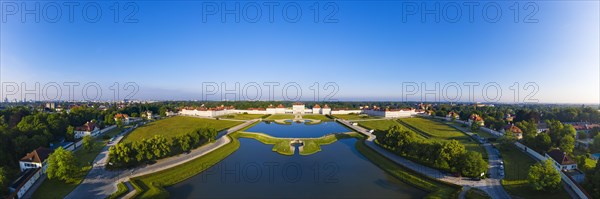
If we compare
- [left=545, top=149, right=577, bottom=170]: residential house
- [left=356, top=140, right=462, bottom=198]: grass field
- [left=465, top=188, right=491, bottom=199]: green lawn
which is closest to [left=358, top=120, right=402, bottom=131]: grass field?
[left=356, top=140, right=462, bottom=198]: grass field

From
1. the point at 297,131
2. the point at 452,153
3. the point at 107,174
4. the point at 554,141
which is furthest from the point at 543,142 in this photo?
the point at 107,174

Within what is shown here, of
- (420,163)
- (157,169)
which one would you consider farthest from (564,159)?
(157,169)

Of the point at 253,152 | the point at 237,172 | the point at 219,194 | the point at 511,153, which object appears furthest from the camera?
the point at 253,152

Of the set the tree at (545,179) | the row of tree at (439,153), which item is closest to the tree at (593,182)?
the tree at (545,179)

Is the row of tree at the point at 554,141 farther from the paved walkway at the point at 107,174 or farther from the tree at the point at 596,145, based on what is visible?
the paved walkway at the point at 107,174

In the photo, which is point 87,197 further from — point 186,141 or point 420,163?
point 420,163

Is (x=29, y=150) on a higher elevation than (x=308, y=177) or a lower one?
higher

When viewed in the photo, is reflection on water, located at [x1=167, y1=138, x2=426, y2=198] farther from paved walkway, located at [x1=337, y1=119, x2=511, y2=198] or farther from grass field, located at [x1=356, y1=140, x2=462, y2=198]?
paved walkway, located at [x1=337, y1=119, x2=511, y2=198]

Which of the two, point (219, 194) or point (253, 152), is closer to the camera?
point (219, 194)
